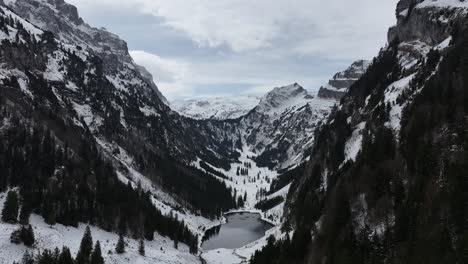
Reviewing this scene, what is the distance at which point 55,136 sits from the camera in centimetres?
17162

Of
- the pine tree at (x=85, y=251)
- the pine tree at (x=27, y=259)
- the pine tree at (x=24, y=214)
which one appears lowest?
the pine tree at (x=27, y=259)

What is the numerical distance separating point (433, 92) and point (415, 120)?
10012 millimetres

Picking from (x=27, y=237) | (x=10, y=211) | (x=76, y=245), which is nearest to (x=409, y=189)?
(x=76, y=245)

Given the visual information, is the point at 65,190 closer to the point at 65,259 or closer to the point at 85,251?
the point at 85,251

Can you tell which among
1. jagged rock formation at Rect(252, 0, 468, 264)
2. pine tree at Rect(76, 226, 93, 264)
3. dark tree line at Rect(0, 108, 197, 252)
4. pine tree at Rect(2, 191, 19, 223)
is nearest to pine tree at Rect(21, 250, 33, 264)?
pine tree at Rect(76, 226, 93, 264)

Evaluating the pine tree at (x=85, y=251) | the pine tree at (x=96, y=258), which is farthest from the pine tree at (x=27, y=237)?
the pine tree at (x=96, y=258)

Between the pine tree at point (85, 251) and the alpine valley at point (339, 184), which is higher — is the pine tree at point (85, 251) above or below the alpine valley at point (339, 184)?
below

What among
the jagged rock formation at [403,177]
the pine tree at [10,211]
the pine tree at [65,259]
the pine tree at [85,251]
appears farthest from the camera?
the pine tree at [10,211]

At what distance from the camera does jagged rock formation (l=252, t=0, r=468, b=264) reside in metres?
72.5

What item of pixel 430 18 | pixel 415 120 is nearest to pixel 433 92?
pixel 415 120

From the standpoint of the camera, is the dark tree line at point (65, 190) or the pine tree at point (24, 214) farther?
the dark tree line at point (65, 190)

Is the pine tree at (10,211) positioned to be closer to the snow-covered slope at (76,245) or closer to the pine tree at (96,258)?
the snow-covered slope at (76,245)

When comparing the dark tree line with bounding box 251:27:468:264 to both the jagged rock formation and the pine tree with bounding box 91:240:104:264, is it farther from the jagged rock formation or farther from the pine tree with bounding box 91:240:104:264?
the pine tree with bounding box 91:240:104:264

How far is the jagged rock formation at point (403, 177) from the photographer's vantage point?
72.5m
